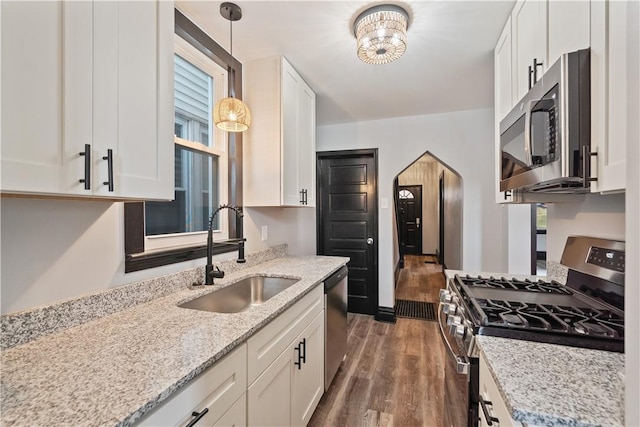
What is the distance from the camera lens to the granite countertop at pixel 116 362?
59 centimetres

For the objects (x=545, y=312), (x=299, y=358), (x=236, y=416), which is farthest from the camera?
(x=299, y=358)

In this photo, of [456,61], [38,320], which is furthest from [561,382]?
[456,61]

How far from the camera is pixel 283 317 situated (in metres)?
1.31

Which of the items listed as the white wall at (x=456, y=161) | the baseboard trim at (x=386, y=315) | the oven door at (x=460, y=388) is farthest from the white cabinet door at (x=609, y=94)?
the baseboard trim at (x=386, y=315)

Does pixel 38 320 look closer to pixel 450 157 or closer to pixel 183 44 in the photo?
pixel 183 44

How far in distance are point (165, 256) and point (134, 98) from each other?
2.65 ft

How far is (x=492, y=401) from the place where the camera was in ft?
2.78

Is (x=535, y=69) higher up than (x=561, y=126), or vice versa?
(x=535, y=69)

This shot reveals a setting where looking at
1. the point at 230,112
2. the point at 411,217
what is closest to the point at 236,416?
the point at 230,112

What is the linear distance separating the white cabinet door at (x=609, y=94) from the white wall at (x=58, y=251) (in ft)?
5.80

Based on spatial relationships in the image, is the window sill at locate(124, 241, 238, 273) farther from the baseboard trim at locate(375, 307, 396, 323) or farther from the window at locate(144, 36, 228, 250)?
the baseboard trim at locate(375, 307, 396, 323)

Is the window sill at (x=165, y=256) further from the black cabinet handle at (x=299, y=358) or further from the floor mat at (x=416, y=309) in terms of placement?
the floor mat at (x=416, y=309)

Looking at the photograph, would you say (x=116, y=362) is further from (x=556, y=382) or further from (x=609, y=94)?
(x=609, y=94)

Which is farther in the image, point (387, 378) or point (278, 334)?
point (387, 378)
